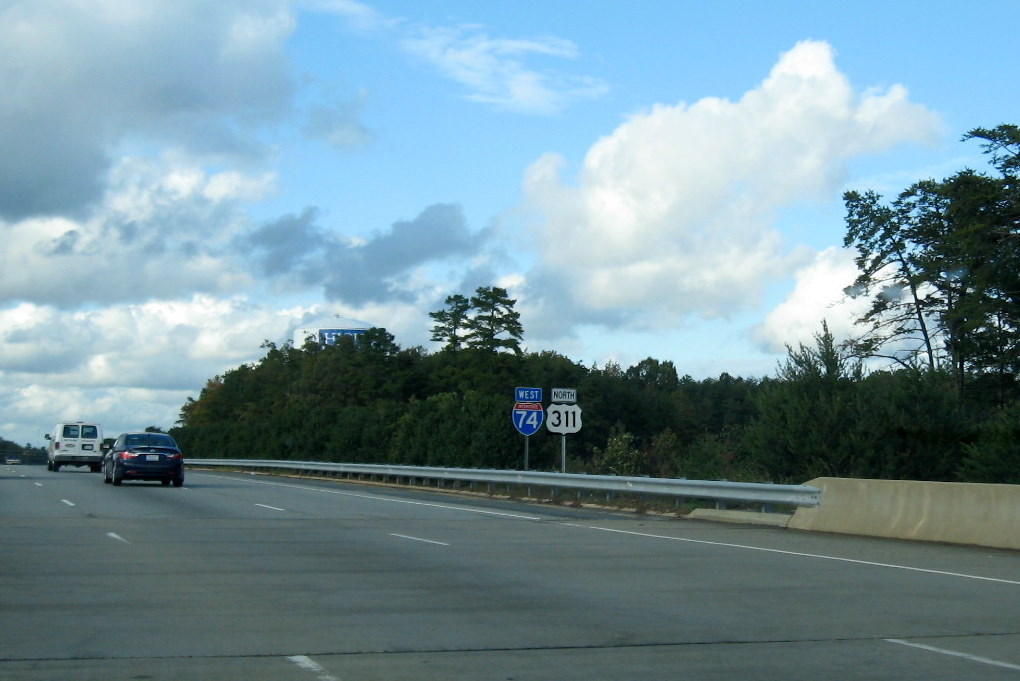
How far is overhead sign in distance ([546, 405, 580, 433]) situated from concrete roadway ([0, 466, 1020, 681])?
10711 millimetres

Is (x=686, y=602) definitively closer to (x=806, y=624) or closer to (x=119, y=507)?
(x=806, y=624)

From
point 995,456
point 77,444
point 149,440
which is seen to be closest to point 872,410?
point 995,456

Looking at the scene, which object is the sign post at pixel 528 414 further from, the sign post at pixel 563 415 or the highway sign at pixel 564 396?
the sign post at pixel 563 415

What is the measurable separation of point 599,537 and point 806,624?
368 inches

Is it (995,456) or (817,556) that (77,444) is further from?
(817,556)

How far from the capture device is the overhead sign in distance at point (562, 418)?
3164 cm

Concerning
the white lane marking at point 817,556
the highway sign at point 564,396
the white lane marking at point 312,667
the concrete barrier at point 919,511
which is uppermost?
the highway sign at point 564,396

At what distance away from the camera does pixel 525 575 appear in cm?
1385

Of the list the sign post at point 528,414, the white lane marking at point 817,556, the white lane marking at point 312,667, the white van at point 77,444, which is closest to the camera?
the white lane marking at point 312,667

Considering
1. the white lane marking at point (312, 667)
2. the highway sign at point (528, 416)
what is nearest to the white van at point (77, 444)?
the highway sign at point (528, 416)

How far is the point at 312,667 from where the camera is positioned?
8297mm

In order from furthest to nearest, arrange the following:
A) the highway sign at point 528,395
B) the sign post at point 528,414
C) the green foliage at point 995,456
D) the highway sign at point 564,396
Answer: the sign post at point 528,414 < the highway sign at point 528,395 < the highway sign at point 564,396 < the green foliage at point 995,456

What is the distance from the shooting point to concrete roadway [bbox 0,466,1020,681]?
27.8 feet

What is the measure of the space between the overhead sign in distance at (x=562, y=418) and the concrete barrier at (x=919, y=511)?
10.4 meters
